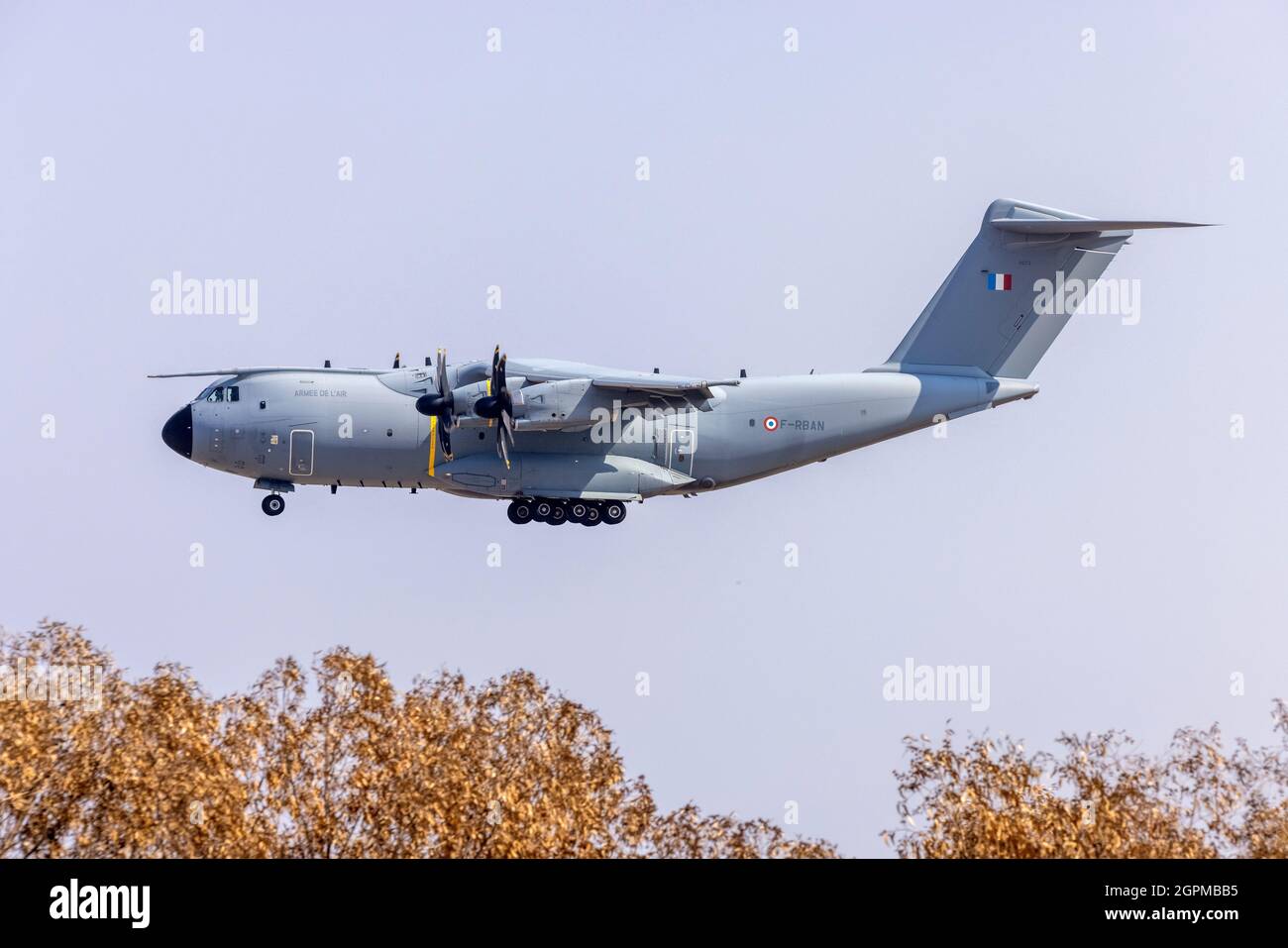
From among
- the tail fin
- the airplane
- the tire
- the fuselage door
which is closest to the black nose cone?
the airplane

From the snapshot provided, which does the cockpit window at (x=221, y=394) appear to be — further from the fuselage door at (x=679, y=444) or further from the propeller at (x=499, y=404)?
the fuselage door at (x=679, y=444)

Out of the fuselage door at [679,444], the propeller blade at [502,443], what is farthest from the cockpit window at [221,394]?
the fuselage door at [679,444]

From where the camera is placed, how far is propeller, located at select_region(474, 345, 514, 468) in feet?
134

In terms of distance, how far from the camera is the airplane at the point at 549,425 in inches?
1620

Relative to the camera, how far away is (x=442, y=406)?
4081 centimetres

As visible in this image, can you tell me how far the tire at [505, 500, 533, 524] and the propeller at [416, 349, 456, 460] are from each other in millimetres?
2123

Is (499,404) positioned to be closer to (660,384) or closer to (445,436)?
(445,436)

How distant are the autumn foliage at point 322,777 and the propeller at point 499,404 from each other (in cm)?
563

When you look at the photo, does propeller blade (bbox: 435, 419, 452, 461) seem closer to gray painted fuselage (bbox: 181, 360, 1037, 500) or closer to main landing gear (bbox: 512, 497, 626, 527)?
gray painted fuselage (bbox: 181, 360, 1037, 500)

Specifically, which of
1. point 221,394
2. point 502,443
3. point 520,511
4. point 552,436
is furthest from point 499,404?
point 221,394

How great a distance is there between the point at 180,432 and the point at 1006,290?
1815 centimetres

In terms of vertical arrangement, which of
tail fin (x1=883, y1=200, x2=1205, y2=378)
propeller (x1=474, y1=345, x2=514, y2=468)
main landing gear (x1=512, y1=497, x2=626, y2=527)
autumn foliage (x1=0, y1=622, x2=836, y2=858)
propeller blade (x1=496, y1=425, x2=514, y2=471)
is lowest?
autumn foliage (x1=0, y1=622, x2=836, y2=858)

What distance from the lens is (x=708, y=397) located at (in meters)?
42.0

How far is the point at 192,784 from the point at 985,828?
565 inches
